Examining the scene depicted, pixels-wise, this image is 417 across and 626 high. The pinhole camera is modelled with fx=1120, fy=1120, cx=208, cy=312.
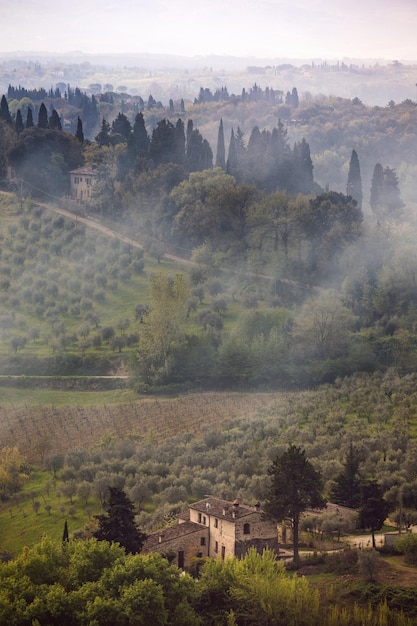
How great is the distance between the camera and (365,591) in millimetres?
30016

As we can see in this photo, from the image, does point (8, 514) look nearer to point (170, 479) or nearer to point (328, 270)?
point (170, 479)

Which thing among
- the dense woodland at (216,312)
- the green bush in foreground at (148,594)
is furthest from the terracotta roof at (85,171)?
Result: the green bush in foreground at (148,594)

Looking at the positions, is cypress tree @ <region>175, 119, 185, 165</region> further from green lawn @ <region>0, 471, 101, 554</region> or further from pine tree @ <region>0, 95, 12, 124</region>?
green lawn @ <region>0, 471, 101, 554</region>

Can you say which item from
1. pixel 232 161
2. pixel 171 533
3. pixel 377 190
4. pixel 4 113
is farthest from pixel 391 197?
pixel 171 533

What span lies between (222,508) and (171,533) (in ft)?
6.02

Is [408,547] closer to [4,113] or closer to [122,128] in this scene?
[122,128]

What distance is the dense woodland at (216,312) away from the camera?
3991cm

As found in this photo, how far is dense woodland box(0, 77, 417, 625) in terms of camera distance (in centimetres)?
3991

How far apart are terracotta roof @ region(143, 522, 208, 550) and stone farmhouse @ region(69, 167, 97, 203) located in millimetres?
46822

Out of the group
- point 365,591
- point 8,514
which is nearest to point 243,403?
point 8,514

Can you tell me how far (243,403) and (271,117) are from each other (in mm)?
83503

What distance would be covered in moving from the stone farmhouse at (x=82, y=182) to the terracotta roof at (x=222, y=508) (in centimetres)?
4581

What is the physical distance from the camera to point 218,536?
33750 mm

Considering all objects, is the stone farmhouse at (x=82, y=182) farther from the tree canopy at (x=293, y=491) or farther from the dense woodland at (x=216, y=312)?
the tree canopy at (x=293, y=491)
